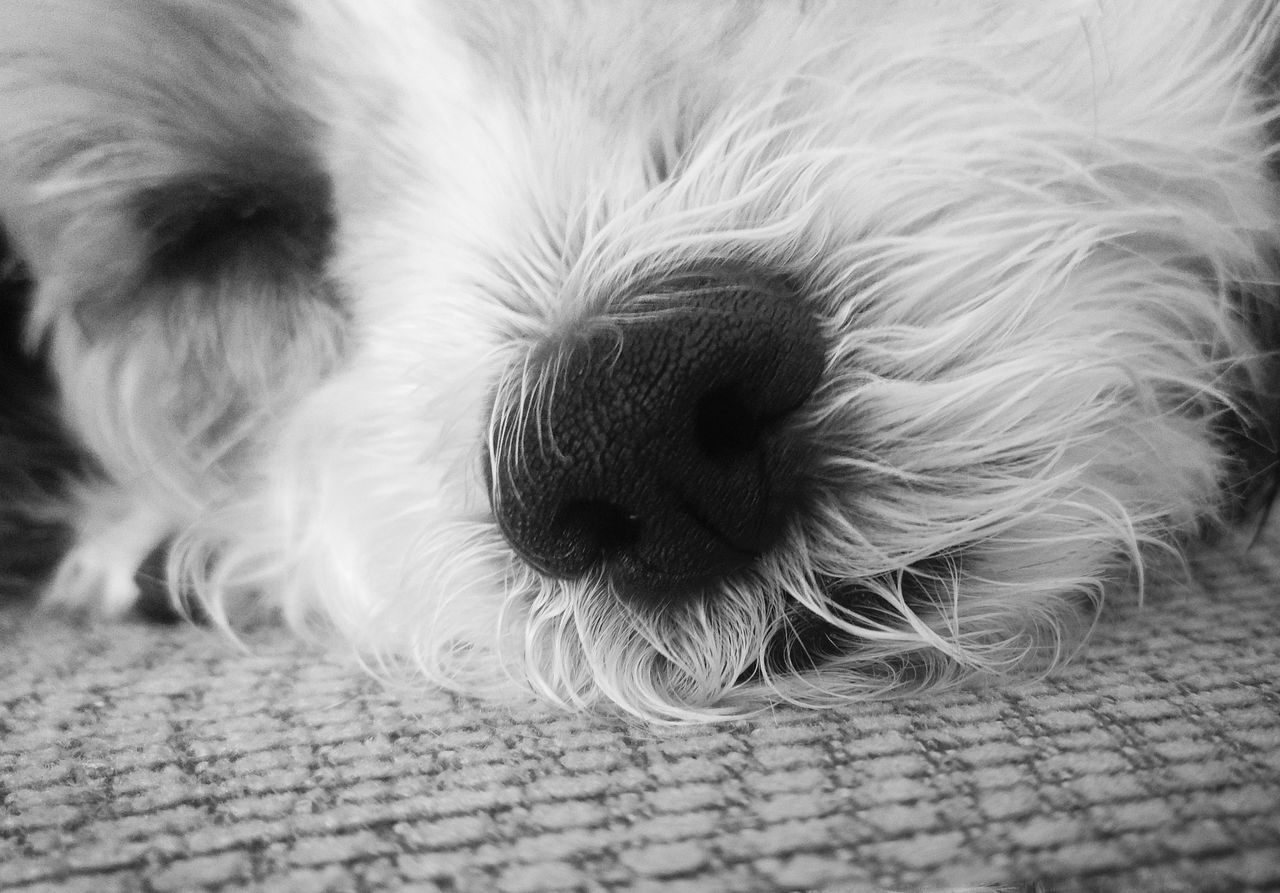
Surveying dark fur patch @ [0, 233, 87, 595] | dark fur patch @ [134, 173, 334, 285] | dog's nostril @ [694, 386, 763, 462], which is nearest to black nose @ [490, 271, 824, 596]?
dog's nostril @ [694, 386, 763, 462]

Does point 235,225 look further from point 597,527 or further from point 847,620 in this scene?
point 847,620

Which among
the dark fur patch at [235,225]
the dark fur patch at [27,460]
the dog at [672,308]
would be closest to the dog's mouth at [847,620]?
the dog at [672,308]

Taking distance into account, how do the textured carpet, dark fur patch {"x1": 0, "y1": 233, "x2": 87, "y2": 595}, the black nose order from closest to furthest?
the textured carpet → the black nose → dark fur patch {"x1": 0, "y1": 233, "x2": 87, "y2": 595}

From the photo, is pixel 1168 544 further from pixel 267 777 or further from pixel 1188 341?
pixel 267 777

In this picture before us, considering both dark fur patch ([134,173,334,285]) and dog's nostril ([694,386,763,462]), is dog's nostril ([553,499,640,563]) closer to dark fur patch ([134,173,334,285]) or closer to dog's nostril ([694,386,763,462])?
dog's nostril ([694,386,763,462])

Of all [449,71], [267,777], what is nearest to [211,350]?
[449,71]

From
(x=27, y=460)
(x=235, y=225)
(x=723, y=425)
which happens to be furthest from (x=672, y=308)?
(x=27, y=460)

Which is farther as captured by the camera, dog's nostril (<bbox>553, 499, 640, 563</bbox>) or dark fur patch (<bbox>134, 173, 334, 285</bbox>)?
dark fur patch (<bbox>134, 173, 334, 285</bbox>)
